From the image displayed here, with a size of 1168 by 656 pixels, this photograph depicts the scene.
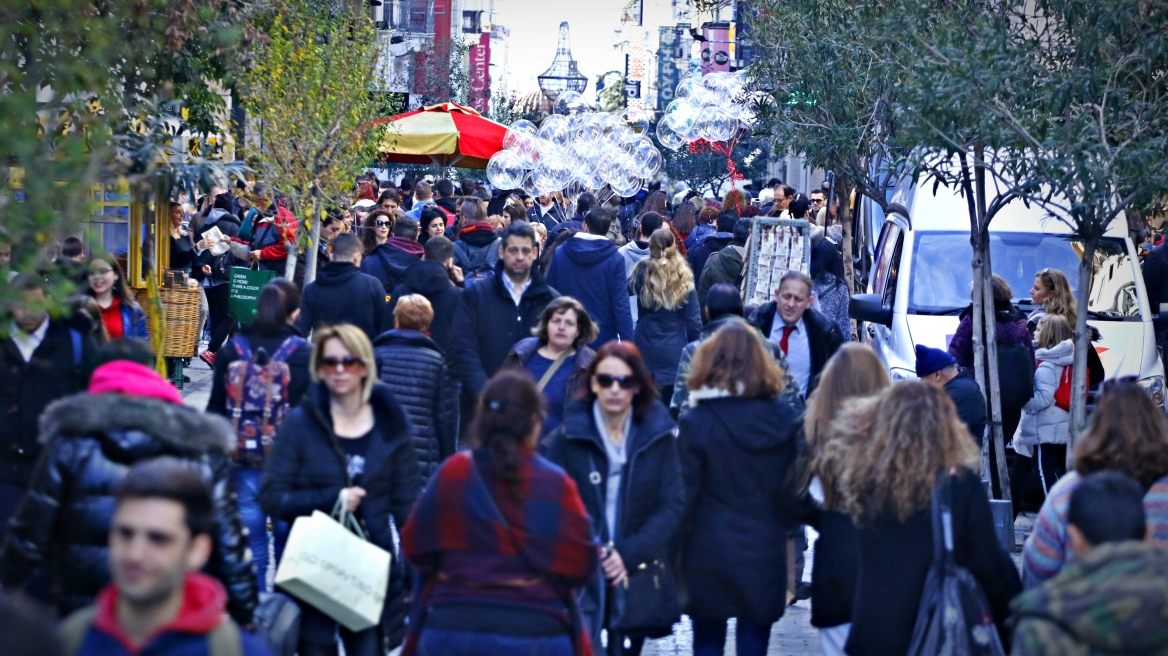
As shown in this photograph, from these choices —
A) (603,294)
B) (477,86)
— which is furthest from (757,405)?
(477,86)

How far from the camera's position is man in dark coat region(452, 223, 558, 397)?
9094 millimetres

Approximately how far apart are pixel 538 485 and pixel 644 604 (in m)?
1.42

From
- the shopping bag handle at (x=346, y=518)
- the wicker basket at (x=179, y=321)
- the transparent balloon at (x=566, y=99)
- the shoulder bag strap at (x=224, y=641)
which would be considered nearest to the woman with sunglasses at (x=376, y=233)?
the wicker basket at (x=179, y=321)

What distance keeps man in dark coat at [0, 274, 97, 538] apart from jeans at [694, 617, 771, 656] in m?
2.90

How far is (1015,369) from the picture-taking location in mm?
9375

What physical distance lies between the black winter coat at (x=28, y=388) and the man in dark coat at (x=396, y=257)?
4350 millimetres

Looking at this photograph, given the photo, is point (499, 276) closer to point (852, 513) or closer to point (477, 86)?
point (852, 513)

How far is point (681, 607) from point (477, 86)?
235ft

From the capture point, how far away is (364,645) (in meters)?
5.37

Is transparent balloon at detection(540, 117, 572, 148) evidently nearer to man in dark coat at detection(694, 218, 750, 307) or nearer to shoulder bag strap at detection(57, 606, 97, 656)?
man in dark coat at detection(694, 218, 750, 307)

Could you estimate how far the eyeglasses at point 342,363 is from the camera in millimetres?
5625

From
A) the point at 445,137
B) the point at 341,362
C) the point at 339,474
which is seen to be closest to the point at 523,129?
the point at 445,137

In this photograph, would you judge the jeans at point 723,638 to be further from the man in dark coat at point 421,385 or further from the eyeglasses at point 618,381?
the man in dark coat at point 421,385

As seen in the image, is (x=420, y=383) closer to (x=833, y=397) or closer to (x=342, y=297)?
(x=342, y=297)
